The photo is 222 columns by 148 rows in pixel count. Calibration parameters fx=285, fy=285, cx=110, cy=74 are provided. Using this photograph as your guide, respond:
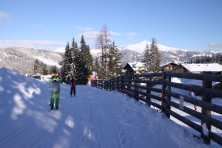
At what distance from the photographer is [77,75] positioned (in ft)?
229

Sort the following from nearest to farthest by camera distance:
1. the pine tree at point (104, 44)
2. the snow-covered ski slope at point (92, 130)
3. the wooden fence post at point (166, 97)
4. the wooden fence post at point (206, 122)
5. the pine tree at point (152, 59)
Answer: the wooden fence post at point (206, 122) → the snow-covered ski slope at point (92, 130) → the wooden fence post at point (166, 97) → the pine tree at point (104, 44) → the pine tree at point (152, 59)

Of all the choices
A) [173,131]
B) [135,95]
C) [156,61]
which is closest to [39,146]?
[173,131]

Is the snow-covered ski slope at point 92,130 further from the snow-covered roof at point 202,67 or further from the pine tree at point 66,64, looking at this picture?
the snow-covered roof at point 202,67

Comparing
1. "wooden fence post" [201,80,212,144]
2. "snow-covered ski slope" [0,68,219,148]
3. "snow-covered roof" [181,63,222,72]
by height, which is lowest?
"snow-covered ski slope" [0,68,219,148]

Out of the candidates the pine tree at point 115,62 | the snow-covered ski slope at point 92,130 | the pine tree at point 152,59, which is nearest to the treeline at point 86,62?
the pine tree at point 115,62

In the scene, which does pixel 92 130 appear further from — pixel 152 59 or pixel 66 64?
pixel 152 59

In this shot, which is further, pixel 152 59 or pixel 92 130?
pixel 152 59

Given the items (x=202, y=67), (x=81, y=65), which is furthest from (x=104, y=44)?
(x=202, y=67)

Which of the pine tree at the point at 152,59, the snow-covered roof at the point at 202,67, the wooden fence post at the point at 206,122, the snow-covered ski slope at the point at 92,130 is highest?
the pine tree at the point at 152,59

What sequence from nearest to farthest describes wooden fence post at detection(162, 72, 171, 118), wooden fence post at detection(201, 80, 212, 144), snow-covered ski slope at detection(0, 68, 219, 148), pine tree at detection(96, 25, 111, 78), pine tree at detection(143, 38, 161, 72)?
wooden fence post at detection(201, 80, 212, 144) < snow-covered ski slope at detection(0, 68, 219, 148) < wooden fence post at detection(162, 72, 171, 118) < pine tree at detection(96, 25, 111, 78) < pine tree at detection(143, 38, 161, 72)

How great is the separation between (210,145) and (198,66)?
71491mm

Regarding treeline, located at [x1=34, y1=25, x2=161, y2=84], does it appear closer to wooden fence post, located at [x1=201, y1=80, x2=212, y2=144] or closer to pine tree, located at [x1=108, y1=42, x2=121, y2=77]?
pine tree, located at [x1=108, y1=42, x2=121, y2=77]

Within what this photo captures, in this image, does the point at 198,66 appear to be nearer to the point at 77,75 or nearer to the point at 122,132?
the point at 77,75

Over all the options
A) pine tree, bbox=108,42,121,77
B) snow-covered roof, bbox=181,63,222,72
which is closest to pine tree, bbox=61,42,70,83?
pine tree, bbox=108,42,121,77
